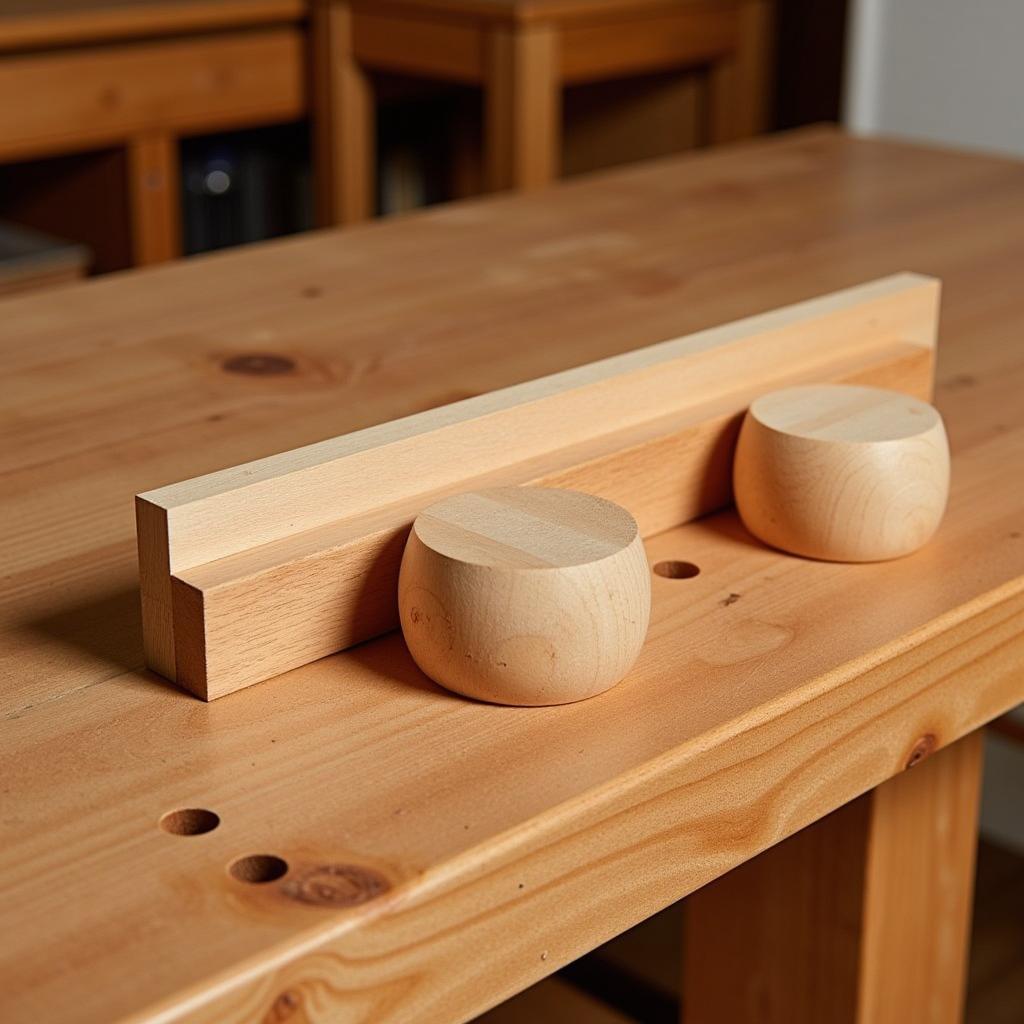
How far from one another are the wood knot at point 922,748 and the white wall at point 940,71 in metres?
1.70

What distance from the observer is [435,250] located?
122 cm

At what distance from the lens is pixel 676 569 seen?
715 millimetres

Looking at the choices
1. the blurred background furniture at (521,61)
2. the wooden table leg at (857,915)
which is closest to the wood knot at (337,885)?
the wooden table leg at (857,915)

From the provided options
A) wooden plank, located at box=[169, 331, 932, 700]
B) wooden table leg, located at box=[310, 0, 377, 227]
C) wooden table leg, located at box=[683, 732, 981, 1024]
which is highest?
wooden plank, located at box=[169, 331, 932, 700]

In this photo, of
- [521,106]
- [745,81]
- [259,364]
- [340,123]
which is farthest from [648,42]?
[259,364]

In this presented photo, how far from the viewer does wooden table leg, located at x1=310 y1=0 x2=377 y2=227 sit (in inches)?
102

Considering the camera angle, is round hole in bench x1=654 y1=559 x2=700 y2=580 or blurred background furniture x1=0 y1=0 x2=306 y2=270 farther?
blurred background furniture x1=0 y1=0 x2=306 y2=270

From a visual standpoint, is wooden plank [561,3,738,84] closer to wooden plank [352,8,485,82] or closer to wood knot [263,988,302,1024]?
wooden plank [352,8,485,82]

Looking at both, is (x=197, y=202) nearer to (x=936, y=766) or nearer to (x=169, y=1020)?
(x=936, y=766)

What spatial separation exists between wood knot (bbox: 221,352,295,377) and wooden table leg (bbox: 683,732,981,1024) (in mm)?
411

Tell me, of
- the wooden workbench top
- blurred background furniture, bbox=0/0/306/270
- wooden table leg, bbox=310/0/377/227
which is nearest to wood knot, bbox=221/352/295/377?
the wooden workbench top

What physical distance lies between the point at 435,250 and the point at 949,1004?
0.65 m

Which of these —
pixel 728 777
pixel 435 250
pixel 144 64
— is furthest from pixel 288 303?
pixel 144 64

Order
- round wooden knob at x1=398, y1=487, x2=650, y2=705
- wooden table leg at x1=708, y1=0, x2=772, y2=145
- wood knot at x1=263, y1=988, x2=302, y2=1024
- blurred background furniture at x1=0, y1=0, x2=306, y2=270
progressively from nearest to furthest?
wood knot at x1=263, y1=988, x2=302, y2=1024 → round wooden knob at x1=398, y1=487, x2=650, y2=705 → blurred background furniture at x1=0, y1=0, x2=306, y2=270 → wooden table leg at x1=708, y1=0, x2=772, y2=145
